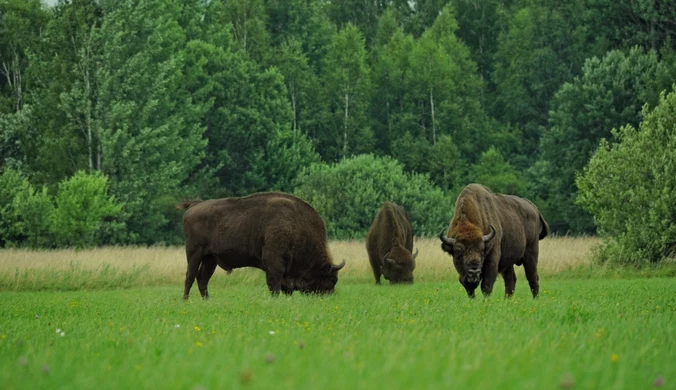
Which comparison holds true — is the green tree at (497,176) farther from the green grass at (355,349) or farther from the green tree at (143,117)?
the green grass at (355,349)

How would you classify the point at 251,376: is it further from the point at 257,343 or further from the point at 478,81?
the point at 478,81

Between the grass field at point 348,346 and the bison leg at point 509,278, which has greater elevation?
the grass field at point 348,346

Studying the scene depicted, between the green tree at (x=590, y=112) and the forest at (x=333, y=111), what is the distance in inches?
5.2

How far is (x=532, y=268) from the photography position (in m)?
19.2

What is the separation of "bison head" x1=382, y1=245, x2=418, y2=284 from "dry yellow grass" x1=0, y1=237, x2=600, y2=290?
3051 millimetres

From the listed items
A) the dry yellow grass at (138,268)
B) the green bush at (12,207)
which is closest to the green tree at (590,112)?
the dry yellow grass at (138,268)

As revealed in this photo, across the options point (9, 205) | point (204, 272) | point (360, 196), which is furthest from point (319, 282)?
point (360, 196)

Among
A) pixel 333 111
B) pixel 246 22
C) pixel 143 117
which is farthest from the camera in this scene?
pixel 333 111

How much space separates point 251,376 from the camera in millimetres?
5961

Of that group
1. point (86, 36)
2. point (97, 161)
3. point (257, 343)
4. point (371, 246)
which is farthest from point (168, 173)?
point (257, 343)

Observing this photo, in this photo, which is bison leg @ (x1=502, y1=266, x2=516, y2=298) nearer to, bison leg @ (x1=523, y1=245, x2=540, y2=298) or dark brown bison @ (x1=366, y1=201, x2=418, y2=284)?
bison leg @ (x1=523, y1=245, x2=540, y2=298)

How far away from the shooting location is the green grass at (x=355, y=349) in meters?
6.20

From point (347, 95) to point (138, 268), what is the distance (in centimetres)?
4467

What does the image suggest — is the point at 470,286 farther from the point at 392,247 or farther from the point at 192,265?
the point at 392,247
